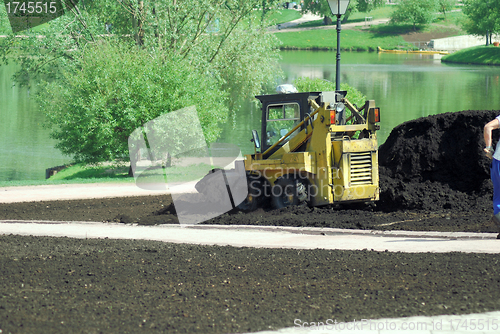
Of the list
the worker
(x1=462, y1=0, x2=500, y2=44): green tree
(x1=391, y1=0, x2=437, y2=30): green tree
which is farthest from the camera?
(x1=391, y1=0, x2=437, y2=30): green tree

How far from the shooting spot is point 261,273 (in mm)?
6793

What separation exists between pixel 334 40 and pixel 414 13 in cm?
1987

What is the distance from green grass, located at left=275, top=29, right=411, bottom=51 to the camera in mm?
103875

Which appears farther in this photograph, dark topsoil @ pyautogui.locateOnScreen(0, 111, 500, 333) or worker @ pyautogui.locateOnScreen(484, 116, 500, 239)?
worker @ pyautogui.locateOnScreen(484, 116, 500, 239)

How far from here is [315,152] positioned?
1085 centimetres

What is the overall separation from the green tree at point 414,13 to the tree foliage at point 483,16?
26074 millimetres

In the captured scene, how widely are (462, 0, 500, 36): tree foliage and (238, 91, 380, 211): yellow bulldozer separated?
75365mm

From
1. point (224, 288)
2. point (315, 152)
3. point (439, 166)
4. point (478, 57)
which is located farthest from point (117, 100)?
point (478, 57)

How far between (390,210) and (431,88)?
45.9m

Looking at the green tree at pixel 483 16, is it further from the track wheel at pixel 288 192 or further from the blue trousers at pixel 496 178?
the blue trousers at pixel 496 178

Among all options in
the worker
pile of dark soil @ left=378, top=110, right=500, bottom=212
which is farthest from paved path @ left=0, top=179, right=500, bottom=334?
pile of dark soil @ left=378, top=110, right=500, bottom=212

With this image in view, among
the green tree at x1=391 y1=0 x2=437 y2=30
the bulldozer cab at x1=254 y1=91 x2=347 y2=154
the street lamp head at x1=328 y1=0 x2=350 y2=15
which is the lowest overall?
the bulldozer cab at x1=254 y1=91 x2=347 y2=154

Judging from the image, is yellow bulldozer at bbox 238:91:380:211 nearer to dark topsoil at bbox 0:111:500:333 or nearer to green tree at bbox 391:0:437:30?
dark topsoil at bbox 0:111:500:333

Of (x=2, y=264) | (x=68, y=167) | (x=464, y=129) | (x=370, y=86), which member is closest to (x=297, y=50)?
(x=370, y=86)
